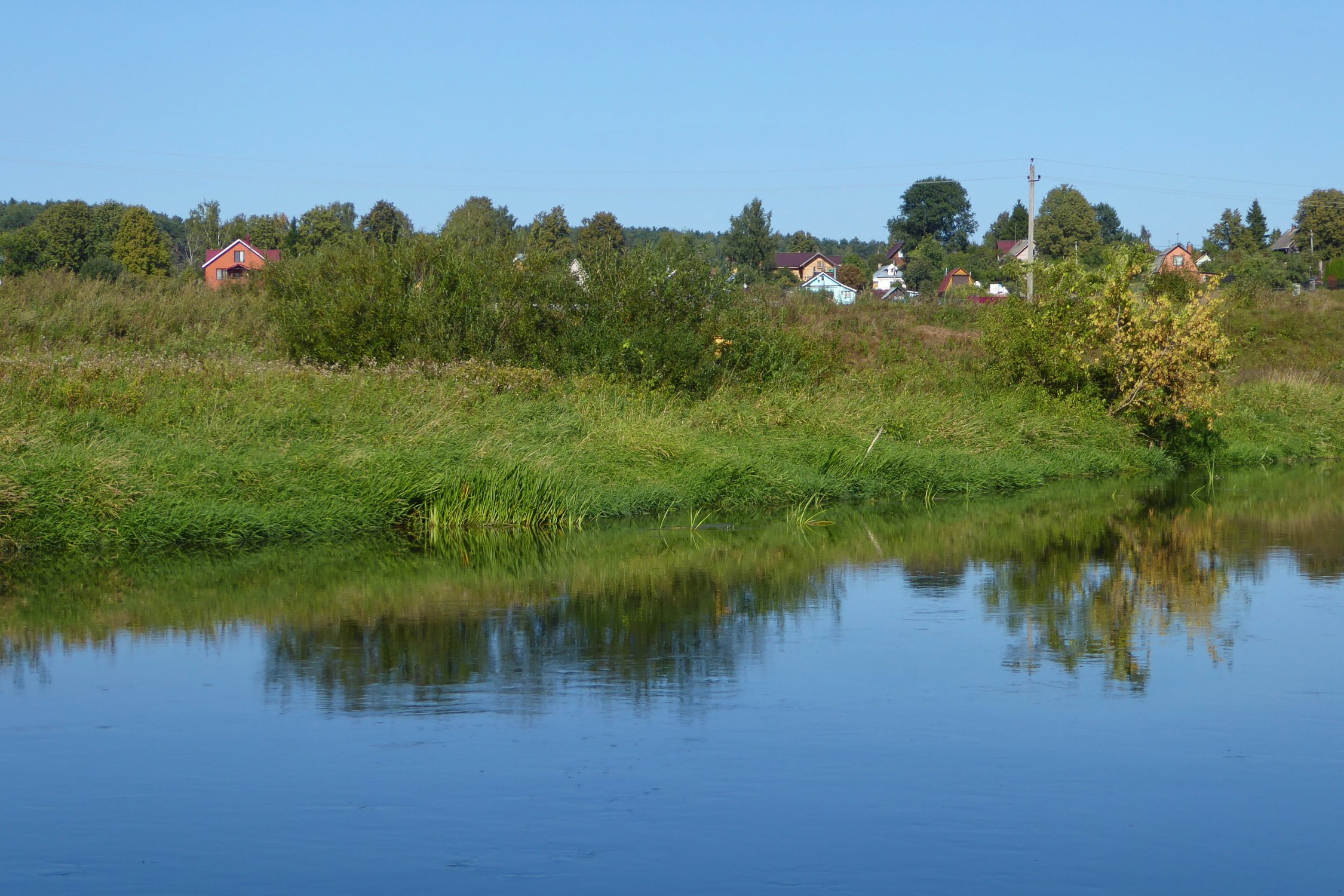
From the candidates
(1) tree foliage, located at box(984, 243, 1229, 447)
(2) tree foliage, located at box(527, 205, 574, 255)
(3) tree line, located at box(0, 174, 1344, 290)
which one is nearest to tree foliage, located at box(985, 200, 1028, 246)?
(3) tree line, located at box(0, 174, 1344, 290)

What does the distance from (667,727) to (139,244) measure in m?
71.1

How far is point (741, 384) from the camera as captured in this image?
28.0m

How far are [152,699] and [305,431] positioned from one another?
31.8ft

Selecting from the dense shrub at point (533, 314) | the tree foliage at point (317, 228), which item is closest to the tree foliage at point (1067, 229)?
the tree foliage at point (317, 228)

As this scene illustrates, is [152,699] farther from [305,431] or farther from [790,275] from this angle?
[790,275]

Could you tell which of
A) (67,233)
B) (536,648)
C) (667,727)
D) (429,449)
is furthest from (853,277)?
(667,727)

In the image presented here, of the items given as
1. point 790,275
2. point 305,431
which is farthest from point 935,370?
point 790,275

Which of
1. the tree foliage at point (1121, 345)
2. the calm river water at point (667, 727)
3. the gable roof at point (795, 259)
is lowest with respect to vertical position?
the calm river water at point (667, 727)

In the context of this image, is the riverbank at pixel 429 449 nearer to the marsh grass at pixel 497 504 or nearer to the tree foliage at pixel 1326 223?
the marsh grass at pixel 497 504

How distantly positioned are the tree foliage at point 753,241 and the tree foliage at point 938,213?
78.0 ft

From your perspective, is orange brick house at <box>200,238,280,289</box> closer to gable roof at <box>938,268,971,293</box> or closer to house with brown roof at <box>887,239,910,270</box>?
gable roof at <box>938,268,971,293</box>

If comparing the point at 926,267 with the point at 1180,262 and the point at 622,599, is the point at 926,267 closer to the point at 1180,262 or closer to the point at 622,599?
the point at 1180,262

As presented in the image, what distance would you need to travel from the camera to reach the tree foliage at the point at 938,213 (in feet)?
395

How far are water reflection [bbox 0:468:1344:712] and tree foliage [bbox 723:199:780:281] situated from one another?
8246 cm
